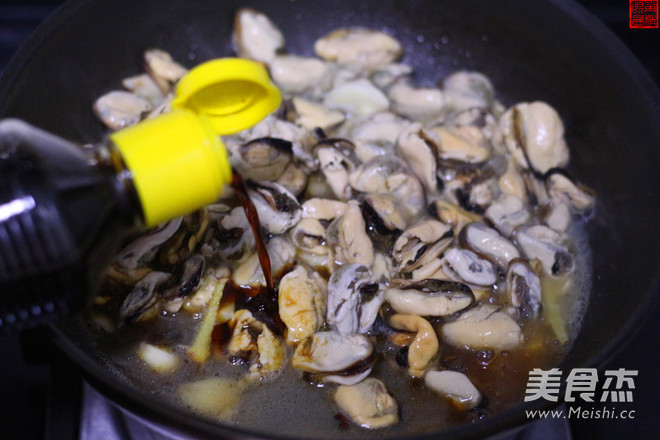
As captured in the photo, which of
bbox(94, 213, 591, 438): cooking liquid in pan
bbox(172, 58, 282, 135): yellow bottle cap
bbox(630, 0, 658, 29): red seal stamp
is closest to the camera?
bbox(172, 58, 282, 135): yellow bottle cap

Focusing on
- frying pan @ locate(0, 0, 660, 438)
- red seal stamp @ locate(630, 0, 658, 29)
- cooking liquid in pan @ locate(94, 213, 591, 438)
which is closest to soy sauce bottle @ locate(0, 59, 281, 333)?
frying pan @ locate(0, 0, 660, 438)

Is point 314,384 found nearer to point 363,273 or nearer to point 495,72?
point 363,273

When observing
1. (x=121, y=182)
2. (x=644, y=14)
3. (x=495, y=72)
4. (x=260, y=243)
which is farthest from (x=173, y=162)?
(x=644, y=14)

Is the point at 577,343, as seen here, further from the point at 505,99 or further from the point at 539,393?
the point at 505,99

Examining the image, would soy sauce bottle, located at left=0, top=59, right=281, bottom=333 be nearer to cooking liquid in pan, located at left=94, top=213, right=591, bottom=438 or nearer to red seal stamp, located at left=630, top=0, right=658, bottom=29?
cooking liquid in pan, located at left=94, top=213, right=591, bottom=438

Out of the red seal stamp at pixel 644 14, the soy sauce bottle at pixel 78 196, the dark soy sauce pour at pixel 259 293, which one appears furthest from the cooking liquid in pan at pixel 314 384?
the red seal stamp at pixel 644 14

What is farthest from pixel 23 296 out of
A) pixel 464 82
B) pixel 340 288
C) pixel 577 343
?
pixel 464 82
